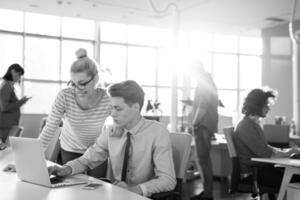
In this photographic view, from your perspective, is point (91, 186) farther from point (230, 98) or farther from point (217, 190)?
point (230, 98)

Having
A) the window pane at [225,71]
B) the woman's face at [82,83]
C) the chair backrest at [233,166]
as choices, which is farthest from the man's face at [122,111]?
the window pane at [225,71]

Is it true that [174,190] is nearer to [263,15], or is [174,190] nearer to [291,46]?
[263,15]

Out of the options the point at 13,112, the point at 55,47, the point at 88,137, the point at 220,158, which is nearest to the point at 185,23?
the point at 55,47

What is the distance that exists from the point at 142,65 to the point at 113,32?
48.6 inches

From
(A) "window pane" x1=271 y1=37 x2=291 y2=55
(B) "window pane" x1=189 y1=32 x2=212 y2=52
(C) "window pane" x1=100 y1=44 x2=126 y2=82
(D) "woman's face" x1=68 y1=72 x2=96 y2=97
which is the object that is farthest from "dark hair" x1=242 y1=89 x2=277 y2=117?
(B) "window pane" x1=189 y1=32 x2=212 y2=52

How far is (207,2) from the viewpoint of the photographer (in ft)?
24.5

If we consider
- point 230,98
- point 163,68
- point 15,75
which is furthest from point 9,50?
point 230,98

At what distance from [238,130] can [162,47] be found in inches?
312

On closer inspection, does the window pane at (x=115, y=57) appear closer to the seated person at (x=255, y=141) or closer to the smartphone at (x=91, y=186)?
the seated person at (x=255, y=141)

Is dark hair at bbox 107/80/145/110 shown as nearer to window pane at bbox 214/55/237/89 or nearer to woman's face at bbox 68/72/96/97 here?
woman's face at bbox 68/72/96/97

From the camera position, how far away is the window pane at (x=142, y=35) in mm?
10445

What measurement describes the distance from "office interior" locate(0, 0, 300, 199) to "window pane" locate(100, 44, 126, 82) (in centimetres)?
3

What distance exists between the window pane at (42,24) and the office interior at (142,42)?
0.02 m

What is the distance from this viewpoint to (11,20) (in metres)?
9.04
